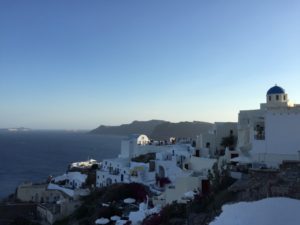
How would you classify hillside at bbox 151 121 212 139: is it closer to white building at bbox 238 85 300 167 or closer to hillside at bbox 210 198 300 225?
white building at bbox 238 85 300 167

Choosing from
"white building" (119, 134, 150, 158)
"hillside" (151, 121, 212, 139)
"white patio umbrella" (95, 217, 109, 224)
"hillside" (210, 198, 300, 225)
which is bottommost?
"white patio umbrella" (95, 217, 109, 224)

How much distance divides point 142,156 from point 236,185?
25.0m

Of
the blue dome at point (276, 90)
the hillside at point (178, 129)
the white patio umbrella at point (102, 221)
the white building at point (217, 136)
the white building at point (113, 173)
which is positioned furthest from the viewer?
the hillside at point (178, 129)

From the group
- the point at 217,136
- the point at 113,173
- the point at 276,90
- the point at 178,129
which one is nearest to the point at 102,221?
the point at 217,136

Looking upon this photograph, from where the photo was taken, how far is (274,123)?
21469mm

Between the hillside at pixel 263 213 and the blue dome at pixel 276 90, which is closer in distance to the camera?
the hillside at pixel 263 213

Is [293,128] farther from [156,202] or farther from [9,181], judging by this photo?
[9,181]

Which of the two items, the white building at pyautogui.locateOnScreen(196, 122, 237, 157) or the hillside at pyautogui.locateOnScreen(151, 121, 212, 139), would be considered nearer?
the white building at pyautogui.locateOnScreen(196, 122, 237, 157)

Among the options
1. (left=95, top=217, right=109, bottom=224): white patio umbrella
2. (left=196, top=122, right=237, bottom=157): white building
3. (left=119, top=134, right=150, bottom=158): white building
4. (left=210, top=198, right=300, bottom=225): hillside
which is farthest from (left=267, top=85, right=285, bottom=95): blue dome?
(left=119, top=134, right=150, bottom=158): white building

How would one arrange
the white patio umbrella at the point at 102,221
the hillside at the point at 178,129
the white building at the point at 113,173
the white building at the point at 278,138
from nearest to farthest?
the white building at the point at 278,138, the white patio umbrella at the point at 102,221, the white building at the point at 113,173, the hillside at the point at 178,129

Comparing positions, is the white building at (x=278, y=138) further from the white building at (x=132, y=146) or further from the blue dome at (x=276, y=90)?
the white building at (x=132, y=146)

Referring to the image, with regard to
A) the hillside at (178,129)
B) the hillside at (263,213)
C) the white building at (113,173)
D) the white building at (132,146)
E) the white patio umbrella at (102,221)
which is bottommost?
the white patio umbrella at (102,221)

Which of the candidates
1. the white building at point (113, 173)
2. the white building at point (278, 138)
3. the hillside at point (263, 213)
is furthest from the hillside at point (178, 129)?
the hillside at point (263, 213)

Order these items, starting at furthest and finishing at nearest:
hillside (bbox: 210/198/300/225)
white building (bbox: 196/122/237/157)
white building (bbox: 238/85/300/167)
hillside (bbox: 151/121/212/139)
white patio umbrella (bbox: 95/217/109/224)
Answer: hillside (bbox: 151/121/212/139), white building (bbox: 196/122/237/157), white patio umbrella (bbox: 95/217/109/224), white building (bbox: 238/85/300/167), hillside (bbox: 210/198/300/225)
